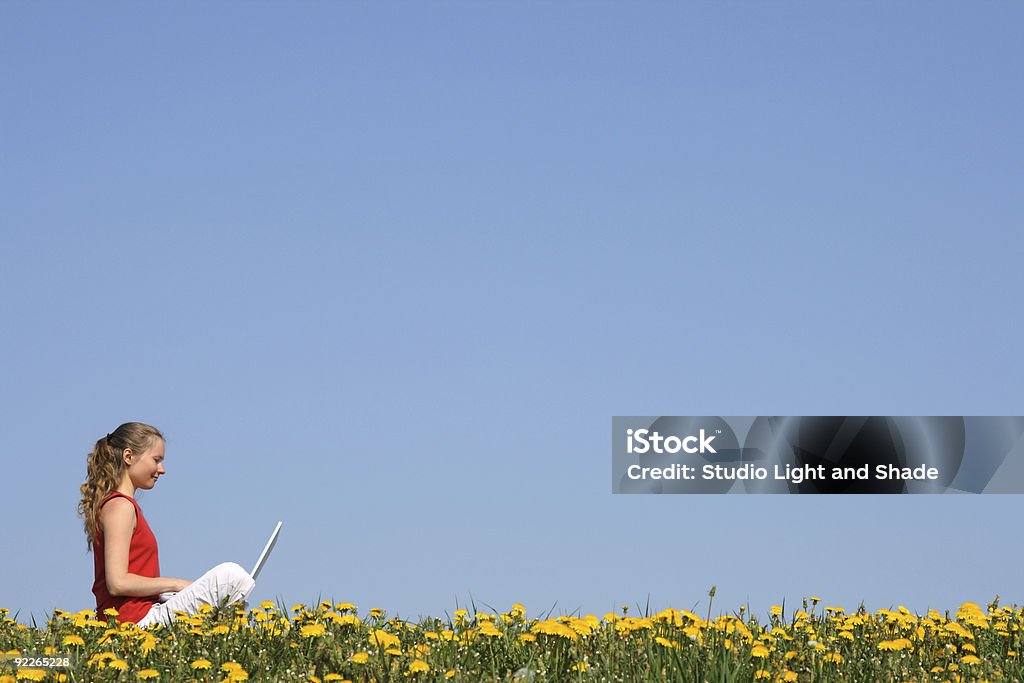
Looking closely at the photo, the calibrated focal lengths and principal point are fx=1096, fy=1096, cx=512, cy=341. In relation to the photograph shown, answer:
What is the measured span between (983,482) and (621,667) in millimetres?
10350

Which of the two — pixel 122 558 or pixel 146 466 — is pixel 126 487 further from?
pixel 122 558

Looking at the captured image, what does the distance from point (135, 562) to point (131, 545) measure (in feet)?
0.46

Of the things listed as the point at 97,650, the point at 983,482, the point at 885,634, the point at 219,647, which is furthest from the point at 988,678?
the point at 983,482

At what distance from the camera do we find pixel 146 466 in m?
9.02

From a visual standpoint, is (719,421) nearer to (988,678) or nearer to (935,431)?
(935,431)

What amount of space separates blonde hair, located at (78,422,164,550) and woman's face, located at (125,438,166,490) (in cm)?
4

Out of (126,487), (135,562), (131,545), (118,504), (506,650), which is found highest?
(126,487)

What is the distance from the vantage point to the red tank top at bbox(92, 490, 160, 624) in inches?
340

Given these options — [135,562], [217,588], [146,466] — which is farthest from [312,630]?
[146,466]

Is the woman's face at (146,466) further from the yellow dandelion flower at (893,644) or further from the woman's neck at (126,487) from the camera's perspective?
the yellow dandelion flower at (893,644)

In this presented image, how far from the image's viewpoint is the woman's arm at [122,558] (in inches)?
328

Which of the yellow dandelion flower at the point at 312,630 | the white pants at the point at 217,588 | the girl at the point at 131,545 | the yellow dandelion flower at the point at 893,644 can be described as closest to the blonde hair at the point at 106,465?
the girl at the point at 131,545

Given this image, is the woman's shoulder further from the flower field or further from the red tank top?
the flower field

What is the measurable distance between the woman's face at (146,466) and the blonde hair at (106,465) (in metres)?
0.04
